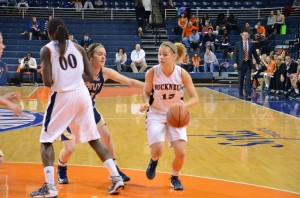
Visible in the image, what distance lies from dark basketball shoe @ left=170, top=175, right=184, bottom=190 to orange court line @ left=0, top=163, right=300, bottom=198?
6 centimetres

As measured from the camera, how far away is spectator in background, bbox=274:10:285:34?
24.2m

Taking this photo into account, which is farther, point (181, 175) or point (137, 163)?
point (137, 163)

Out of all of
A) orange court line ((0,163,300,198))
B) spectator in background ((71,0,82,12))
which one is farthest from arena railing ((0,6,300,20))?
orange court line ((0,163,300,198))

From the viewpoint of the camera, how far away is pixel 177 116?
5527mm

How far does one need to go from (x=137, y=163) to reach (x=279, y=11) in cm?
1911

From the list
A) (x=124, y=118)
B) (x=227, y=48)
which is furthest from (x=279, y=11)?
(x=124, y=118)

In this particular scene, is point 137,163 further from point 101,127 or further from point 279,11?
point 279,11

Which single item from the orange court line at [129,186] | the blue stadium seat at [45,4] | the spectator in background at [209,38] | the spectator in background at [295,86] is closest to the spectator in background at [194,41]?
the spectator in background at [209,38]

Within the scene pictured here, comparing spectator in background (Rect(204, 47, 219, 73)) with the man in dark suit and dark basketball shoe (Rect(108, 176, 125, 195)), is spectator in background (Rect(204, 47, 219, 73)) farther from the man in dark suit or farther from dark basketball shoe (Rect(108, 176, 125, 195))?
dark basketball shoe (Rect(108, 176, 125, 195))

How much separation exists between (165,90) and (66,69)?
121 cm

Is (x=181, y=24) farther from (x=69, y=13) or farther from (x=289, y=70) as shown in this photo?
(x=289, y=70)

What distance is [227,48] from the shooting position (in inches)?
928

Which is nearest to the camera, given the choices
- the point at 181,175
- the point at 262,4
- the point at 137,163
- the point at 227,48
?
the point at 181,175

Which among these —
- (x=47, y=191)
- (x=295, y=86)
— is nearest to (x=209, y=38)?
(x=295, y=86)
